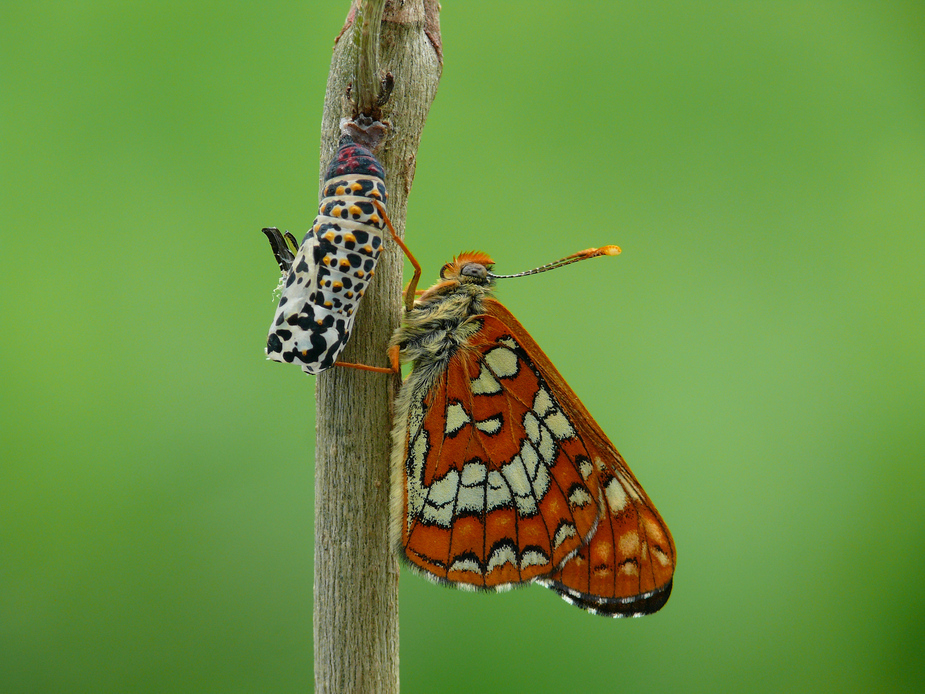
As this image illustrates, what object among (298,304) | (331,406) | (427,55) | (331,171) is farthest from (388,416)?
(427,55)

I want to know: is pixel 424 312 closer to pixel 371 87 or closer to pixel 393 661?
pixel 371 87

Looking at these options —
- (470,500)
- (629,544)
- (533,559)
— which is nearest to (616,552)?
(629,544)

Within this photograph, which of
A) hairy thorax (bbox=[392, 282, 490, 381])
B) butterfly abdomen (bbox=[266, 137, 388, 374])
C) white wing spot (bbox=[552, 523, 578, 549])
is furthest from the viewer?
white wing spot (bbox=[552, 523, 578, 549])

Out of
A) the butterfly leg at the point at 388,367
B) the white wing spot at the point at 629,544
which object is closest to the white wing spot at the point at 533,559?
the white wing spot at the point at 629,544

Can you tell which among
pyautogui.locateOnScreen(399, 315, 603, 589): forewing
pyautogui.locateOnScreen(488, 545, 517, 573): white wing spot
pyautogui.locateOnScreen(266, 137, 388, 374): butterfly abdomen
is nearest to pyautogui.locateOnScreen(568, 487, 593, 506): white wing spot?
pyautogui.locateOnScreen(399, 315, 603, 589): forewing

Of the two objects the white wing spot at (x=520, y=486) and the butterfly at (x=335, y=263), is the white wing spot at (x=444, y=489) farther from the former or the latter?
the butterfly at (x=335, y=263)

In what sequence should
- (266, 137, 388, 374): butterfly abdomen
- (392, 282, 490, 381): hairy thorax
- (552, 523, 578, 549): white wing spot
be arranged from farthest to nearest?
(552, 523, 578, 549): white wing spot → (392, 282, 490, 381): hairy thorax → (266, 137, 388, 374): butterfly abdomen

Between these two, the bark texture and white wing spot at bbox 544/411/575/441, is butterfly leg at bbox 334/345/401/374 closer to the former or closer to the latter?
the bark texture
